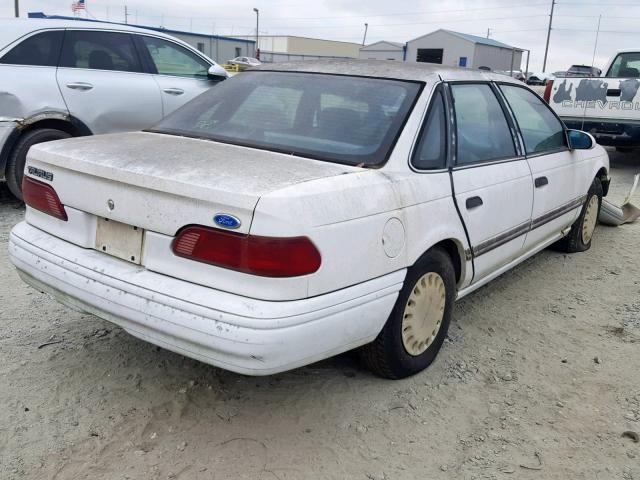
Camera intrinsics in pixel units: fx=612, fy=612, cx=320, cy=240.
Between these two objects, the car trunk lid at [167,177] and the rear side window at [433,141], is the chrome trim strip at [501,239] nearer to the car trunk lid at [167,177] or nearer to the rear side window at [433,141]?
the rear side window at [433,141]

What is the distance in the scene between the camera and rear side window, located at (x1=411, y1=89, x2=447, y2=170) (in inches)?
114

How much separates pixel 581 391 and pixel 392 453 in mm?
1143

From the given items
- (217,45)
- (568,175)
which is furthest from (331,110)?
(217,45)

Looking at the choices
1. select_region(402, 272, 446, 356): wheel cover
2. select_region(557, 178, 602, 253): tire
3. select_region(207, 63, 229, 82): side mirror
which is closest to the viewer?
select_region(402, 272, 446, 356): wheel cover

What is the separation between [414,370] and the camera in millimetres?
3033

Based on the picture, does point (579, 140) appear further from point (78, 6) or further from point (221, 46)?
point (221, 46)

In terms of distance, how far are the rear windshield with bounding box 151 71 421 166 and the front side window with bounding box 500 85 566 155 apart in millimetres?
1175

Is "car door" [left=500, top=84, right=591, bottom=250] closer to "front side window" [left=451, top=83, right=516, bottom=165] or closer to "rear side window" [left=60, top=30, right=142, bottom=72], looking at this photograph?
"front side window" [left=451, top=83, right=516, bottom=165]

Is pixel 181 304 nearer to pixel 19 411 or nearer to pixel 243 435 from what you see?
pixel 243 435

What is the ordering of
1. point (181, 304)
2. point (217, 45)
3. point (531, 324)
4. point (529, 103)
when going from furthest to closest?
point (217, 45) < point (529, 103) < point (531, 324) < point (181, 304)

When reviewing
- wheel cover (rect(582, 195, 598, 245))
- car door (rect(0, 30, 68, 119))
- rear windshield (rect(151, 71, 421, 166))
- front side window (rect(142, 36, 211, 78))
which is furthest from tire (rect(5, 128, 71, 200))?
wheel cover (rect(582, 195, 598, 245))

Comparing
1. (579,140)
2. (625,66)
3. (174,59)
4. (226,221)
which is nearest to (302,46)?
(625,66)

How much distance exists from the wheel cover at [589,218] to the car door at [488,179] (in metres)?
1.58

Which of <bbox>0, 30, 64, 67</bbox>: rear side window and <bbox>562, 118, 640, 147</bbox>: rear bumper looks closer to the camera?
<bbox>0, 30, 64, 67</bbox>: rear side window
